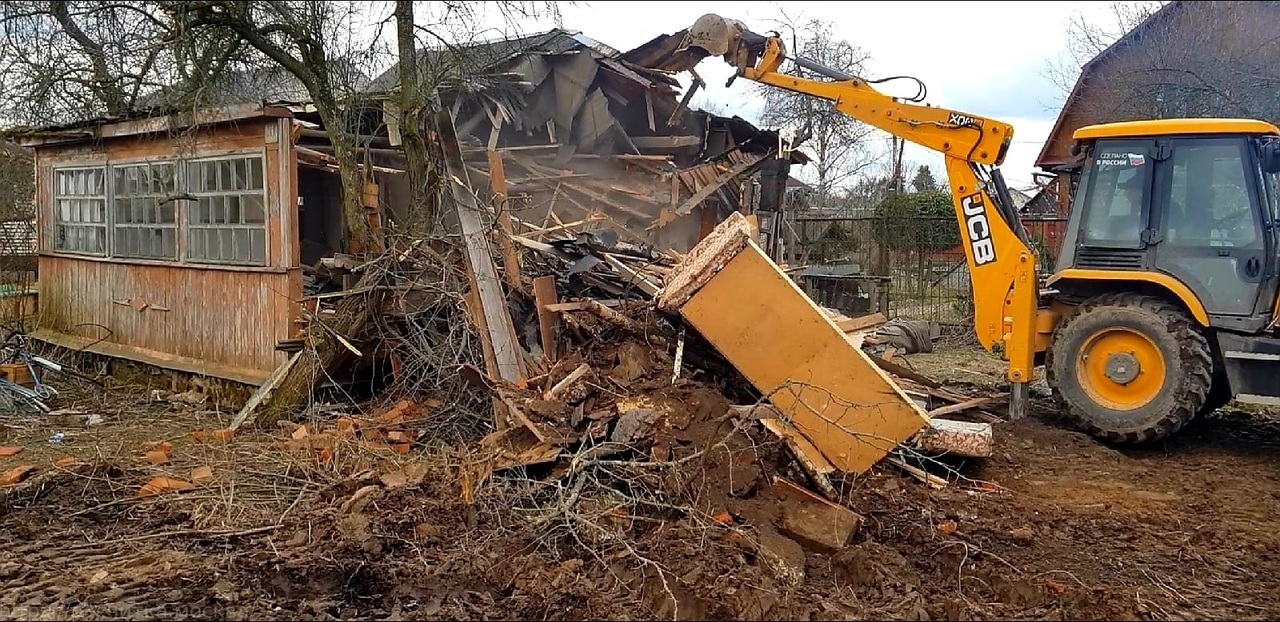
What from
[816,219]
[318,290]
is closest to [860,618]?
[318,290]

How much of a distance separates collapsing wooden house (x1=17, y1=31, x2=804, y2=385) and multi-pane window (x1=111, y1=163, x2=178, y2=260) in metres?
0.03

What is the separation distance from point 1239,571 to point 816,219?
12306 mm

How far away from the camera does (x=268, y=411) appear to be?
8.55 meters

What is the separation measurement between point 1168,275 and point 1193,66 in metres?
10.6

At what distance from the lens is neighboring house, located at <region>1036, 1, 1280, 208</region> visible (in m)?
14.2

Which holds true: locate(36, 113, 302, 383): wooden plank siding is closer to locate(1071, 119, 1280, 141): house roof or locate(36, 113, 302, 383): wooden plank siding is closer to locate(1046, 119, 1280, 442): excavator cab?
locate(1046, 119, 1280, 442): excavator cab

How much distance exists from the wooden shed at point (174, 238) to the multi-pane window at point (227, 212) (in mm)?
17

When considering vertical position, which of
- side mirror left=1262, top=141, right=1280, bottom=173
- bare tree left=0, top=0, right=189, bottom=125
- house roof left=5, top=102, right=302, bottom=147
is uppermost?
bare tree left=0, top=0, right=189, bottom=125

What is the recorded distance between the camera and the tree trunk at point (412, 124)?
27.9 feet

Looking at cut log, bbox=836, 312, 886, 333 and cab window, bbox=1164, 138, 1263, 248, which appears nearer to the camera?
cab window, bbox=1164, 138, 1263, 248

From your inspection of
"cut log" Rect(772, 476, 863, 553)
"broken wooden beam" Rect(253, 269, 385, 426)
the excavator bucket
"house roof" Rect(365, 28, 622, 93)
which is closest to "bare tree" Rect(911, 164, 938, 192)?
"house roof" Rect(365, 28, 622, 93)

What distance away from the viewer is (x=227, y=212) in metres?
10.3

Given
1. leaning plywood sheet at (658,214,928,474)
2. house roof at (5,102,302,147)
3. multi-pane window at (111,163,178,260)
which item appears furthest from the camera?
multi-pane window at (111,163,178,260)

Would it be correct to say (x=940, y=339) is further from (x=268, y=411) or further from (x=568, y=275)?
(x=268, y=411)
